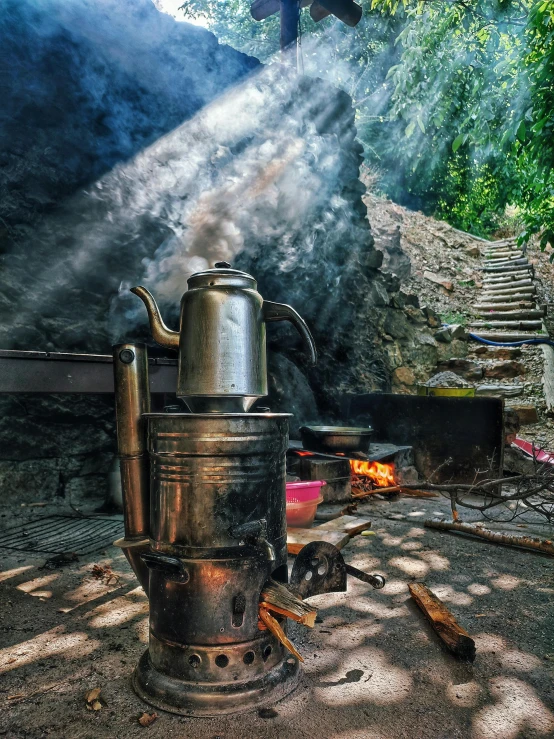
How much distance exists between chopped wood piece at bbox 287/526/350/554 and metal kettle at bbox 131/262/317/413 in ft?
5.99

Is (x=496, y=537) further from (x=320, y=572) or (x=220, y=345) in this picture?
(x=220, y=345)

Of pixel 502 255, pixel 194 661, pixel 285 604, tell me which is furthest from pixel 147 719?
pixel 502 255

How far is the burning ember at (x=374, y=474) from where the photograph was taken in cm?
551

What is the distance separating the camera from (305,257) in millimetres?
7211

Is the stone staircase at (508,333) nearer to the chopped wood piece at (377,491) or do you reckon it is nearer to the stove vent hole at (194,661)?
the chopped wood piece at (377,491)

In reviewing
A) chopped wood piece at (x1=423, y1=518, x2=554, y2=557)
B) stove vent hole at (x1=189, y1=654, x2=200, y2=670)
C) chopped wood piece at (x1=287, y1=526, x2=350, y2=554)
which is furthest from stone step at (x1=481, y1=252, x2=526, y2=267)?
stove vent hole at (x1=189, y1=654, x2=200, y2=670)

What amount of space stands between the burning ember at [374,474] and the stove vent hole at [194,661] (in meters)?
3.90

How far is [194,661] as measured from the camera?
69.5 inches

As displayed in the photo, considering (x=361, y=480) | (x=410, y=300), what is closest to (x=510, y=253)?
(x=410, y=300)

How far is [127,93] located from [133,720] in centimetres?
597

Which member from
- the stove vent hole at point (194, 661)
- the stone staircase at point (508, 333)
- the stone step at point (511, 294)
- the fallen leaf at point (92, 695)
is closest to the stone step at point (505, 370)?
the stone staircase at point (508, 333)

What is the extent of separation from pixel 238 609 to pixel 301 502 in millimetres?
2163

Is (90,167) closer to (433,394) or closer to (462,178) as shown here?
(433,394)

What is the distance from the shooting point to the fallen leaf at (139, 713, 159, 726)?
1.68 m
